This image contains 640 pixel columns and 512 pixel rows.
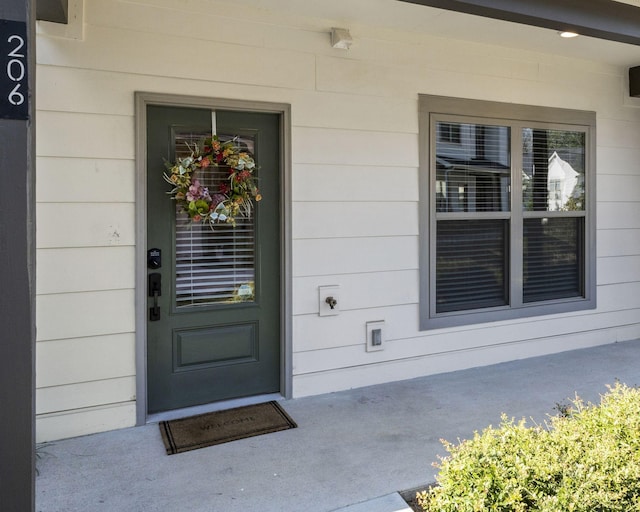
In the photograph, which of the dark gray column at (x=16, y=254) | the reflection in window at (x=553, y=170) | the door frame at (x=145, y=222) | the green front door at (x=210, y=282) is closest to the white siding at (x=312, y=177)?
the door frame at (x=145, y=222)

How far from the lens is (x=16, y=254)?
1427mm

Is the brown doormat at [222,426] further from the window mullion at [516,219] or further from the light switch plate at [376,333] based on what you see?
the window mullion at [516,219]

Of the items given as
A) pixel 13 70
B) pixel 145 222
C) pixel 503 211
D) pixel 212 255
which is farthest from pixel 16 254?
pixel 503 211

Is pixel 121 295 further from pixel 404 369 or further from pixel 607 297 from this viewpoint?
pixel 607 297

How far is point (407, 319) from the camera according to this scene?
388 cm

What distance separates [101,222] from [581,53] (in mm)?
4192

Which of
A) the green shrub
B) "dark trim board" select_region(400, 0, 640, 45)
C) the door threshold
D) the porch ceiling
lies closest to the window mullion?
the porch ceiling

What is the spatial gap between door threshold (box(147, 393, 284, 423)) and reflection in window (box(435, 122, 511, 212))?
6.57 ft

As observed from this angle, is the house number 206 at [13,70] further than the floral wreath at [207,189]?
No

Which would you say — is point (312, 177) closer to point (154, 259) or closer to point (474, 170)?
point (154, 259)

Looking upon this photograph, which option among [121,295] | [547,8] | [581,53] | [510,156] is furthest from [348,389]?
[581,53]

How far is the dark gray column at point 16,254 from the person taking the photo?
1.41 m

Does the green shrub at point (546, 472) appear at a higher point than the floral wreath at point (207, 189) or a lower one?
lower

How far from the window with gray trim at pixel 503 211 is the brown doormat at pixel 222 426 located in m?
1.46
